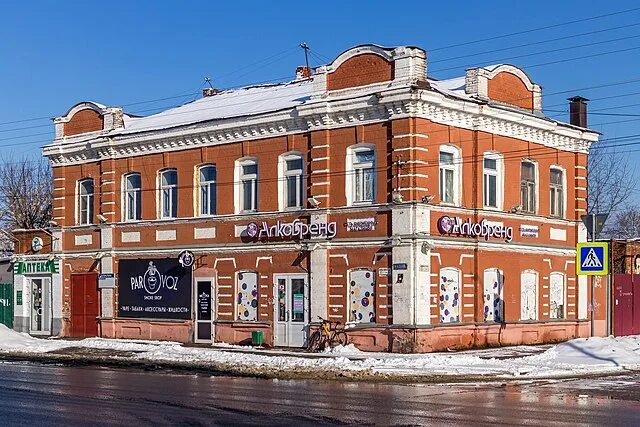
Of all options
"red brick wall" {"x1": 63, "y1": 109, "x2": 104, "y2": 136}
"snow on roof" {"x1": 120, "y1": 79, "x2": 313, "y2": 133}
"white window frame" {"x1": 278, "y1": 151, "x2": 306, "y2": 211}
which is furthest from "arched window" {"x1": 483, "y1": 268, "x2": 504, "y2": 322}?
"red brick wall" {"x1": 63, "y1": 109, "x2": 104, "y2": 136}

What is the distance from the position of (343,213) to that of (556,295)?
9474mm

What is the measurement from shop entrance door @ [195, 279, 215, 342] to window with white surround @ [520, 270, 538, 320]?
428 inches

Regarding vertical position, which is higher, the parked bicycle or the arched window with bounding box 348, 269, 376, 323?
the arched window with bounding box 348, 269, 376, 323

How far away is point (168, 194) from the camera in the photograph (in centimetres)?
3594

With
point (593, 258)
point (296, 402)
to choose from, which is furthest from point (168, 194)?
point (296, 402)

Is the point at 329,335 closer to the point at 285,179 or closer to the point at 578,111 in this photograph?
the point at 285,179

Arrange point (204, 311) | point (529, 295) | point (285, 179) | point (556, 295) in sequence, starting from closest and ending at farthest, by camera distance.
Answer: point (285, 179)
point (529, 295)
point (204, 311)
point (556, 295)

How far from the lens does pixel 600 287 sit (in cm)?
3653

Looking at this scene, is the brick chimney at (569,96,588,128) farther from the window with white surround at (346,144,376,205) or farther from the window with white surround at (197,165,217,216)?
the window with white surround at (197,165,217,216)

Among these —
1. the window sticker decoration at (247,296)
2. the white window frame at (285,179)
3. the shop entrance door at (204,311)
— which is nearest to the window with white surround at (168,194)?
the shop entrance door at (204,311)

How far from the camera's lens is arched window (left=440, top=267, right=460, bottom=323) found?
29.4 metres

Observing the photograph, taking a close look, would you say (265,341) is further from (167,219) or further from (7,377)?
(7,377)

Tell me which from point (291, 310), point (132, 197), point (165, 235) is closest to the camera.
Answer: point (291, 310)

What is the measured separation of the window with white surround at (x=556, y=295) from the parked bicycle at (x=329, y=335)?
28.2ft
